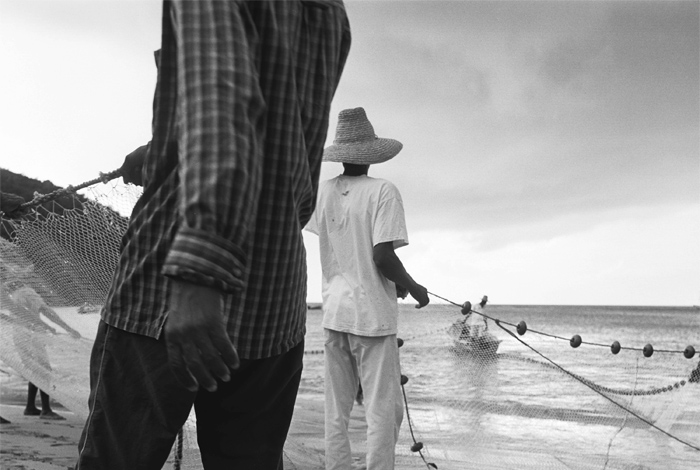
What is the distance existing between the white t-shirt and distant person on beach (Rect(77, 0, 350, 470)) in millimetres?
1874

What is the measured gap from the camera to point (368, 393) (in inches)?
139

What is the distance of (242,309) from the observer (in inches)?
53.0

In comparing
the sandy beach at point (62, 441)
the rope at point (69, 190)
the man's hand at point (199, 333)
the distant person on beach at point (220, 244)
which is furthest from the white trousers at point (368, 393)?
the man's hand at point (199, 333)

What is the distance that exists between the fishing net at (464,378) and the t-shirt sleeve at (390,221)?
106 cm

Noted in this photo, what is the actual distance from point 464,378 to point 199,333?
3.62 metres

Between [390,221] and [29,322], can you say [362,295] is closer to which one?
[390,221]

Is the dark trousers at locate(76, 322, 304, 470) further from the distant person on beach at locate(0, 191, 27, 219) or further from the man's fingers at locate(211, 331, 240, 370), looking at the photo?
the distant person on beach at locate(0, 191, 27, 219)

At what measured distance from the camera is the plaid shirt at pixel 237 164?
109 cm

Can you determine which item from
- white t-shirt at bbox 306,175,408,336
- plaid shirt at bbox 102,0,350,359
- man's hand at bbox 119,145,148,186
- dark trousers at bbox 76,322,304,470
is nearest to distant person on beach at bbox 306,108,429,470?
white t-shirt at bbox 306,175,408,336

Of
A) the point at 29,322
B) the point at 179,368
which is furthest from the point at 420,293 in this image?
the point at 179,368

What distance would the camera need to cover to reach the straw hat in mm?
3697

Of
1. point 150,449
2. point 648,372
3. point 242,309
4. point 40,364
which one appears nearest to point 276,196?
point 242,309

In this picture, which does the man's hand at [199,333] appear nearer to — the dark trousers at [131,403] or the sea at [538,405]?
the dark trousers at [131,403]

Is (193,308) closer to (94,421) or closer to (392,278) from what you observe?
(94,421)
